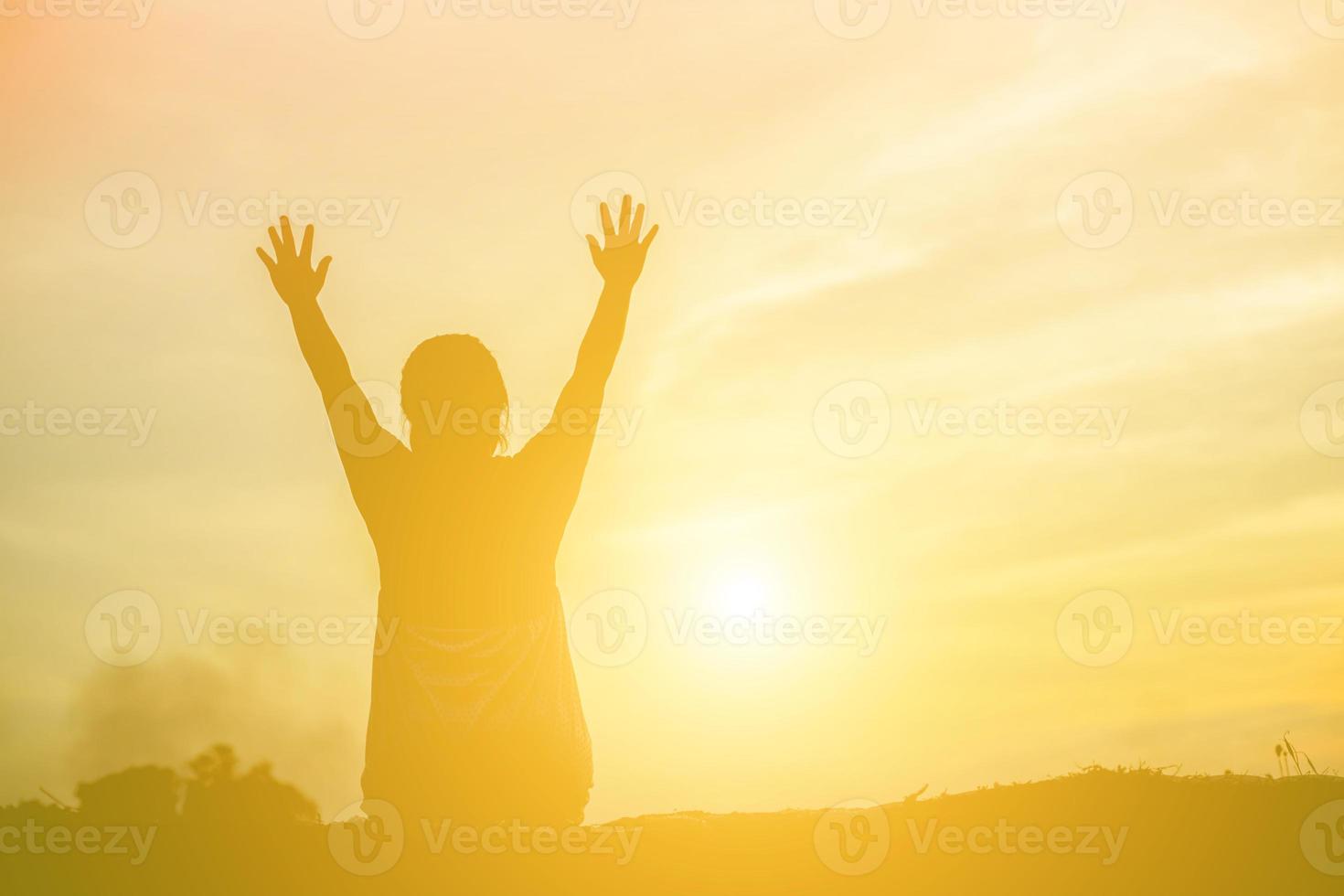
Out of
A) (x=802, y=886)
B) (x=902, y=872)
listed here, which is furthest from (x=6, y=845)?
(x=902, y=872)

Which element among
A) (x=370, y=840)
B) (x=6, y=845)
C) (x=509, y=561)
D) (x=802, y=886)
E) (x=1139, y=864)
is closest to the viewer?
(x=509, y=561)

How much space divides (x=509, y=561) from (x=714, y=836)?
323 centimetres

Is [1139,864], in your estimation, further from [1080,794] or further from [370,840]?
[370,840]

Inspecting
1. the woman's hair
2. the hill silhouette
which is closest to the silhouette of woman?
the woman's hair

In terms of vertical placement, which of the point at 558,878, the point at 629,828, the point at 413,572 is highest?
the point at 413,572

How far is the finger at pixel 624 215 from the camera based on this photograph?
7266mm

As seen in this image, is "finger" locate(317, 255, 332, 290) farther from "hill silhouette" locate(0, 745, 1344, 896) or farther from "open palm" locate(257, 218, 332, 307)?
"hill silhouette" locate(0, 745, 1344, 896)

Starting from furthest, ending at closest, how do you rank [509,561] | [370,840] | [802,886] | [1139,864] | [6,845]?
[6,845] < [1139,864] < [802,886] < [370,840] < [509,561]

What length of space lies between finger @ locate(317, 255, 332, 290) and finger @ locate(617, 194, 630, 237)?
1715mm

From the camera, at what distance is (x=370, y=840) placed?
697cm

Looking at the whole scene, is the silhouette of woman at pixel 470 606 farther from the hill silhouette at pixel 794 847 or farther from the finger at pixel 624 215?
the finger at pixel 624 215

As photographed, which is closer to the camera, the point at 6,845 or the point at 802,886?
the point at 802,886

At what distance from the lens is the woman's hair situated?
6234 mm

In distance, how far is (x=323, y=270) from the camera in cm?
720
